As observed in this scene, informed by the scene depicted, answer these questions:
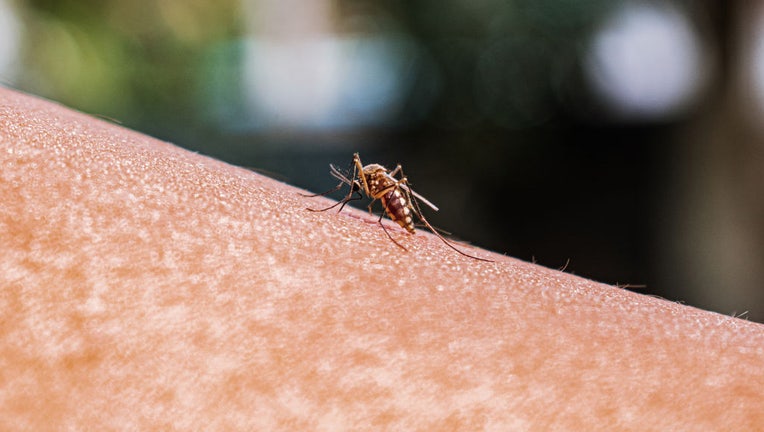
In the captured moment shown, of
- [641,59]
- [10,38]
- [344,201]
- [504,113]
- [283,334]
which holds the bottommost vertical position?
[283,334]

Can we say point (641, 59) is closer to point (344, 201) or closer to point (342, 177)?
point (342, 177)

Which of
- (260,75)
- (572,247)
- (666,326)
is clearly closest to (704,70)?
(572,247)

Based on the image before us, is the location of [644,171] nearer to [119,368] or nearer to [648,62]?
[648,62]

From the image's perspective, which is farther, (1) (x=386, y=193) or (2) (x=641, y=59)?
(2) (x=641, y=59)

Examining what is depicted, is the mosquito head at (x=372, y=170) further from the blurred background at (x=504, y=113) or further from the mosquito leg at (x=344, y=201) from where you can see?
the blurred background at (x=504, y=113)

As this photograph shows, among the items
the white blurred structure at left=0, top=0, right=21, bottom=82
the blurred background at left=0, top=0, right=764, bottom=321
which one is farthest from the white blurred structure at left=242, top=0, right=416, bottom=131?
the white blurred structure at left=0, top=0, right=21, bottom=82

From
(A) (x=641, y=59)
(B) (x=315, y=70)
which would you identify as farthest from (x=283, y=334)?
(B) (x=315, y=70)

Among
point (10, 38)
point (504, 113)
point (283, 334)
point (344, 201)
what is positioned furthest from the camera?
point (504, 113)

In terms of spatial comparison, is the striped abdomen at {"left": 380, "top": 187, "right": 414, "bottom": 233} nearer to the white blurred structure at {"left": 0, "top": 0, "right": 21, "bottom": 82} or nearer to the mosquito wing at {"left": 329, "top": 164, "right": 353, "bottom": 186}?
the mosquito wing at {"left": 329, "top": 164, "right": 353, "bottom": 186}
